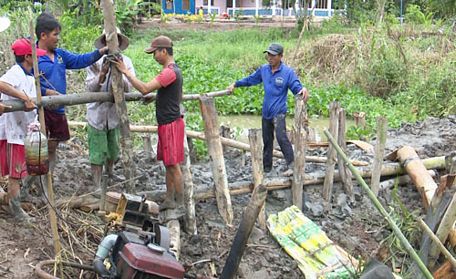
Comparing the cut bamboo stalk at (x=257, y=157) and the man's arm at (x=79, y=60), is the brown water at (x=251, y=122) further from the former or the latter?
the man's arm at (x=79, y=60)

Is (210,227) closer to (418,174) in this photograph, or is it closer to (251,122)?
(418,174)

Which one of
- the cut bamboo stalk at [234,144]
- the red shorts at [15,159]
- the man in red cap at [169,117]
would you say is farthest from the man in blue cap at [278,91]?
the red shorts at [15,159]

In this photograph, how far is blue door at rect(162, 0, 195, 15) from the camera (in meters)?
34.8

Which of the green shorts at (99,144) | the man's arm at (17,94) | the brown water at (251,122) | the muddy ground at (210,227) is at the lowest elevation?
A: the brown water at (251,122)

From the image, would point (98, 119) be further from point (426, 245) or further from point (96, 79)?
point (426, 245)

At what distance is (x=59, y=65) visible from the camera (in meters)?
5.32

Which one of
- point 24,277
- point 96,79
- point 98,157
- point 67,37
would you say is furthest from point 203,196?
point 67,37

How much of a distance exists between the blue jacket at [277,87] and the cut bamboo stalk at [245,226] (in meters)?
2.63

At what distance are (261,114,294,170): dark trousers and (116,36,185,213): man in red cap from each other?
1.51m

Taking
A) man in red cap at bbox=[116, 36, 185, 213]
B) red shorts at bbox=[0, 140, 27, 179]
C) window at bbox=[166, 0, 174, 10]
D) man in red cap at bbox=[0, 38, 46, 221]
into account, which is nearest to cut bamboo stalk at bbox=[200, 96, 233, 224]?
man in red cap at bbox=[116, 36, 185, 213]

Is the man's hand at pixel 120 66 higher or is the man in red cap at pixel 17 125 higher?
the man's hand at pixel 120 66

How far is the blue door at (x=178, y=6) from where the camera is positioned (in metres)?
34.8

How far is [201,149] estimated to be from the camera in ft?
26.9

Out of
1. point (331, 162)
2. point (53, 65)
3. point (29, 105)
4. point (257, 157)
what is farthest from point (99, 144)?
point (331, 162)
